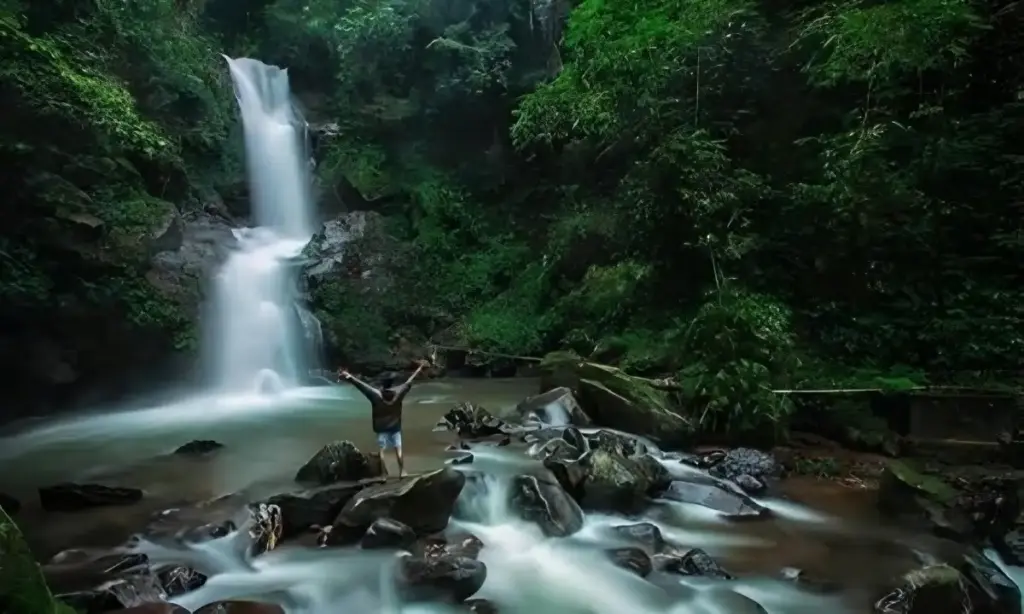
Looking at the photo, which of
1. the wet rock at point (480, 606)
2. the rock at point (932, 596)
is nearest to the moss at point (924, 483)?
the rock at point (932, 596)

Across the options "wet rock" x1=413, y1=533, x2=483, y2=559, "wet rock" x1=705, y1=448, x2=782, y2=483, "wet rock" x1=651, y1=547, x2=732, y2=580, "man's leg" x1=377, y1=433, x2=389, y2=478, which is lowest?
"wet rock" x1=651, y1=547, x2=732, y2=580

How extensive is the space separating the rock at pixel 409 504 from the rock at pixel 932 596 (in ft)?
11.6

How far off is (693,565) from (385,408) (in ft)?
10.6

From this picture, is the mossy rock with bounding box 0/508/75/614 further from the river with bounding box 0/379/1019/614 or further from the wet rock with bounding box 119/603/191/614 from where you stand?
the river with bounding box 0/379/1019/614

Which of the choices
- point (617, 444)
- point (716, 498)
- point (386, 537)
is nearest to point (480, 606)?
point (386, 537)

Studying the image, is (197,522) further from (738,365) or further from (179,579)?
(738,365)

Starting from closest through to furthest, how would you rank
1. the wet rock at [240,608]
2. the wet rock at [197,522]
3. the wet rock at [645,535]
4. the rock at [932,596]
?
the wet rock at [240,608] → the rock at [932,596] → the wet rock at [197,522] → the wet rock at [645,535]

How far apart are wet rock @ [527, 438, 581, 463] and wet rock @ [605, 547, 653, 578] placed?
161 centimetres

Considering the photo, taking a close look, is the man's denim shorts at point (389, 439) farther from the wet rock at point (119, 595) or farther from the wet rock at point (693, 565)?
the wet rock at point (693, 565)

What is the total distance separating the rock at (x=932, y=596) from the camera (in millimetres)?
5090

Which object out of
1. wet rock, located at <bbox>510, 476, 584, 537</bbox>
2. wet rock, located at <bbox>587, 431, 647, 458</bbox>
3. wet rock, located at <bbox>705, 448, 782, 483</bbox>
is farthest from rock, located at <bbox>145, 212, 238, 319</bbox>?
wet rock, located at <bbox>705, 448, 782, 483</bbox>

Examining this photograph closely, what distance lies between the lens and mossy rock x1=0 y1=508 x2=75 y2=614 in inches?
131

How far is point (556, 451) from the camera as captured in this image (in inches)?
325

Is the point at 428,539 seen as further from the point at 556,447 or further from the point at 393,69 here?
the point at 393,69
